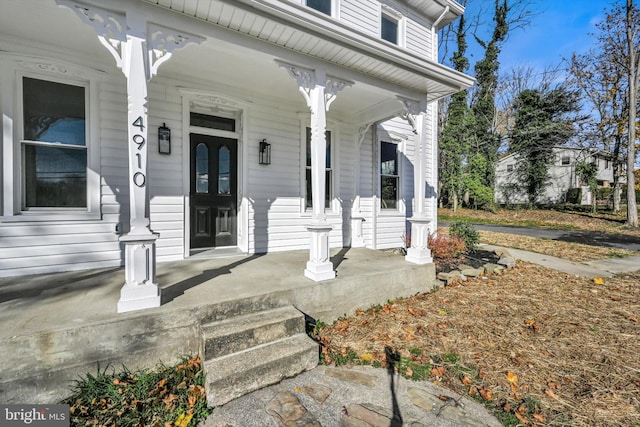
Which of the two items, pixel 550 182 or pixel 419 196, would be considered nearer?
pixel 419 196

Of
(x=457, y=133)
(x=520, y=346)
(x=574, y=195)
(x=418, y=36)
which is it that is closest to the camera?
(x=520, y=346)

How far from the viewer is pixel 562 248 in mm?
7680

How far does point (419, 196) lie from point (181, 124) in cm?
391

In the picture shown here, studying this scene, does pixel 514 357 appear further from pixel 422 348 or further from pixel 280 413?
pixel 280 413

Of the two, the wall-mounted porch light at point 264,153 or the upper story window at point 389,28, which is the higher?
the upper story window at point 389,28

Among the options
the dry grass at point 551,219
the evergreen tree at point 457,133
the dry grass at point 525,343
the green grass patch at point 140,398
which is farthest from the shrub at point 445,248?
the evergreen tree at point 457,133

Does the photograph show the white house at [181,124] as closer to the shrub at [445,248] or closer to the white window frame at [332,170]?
the white window frame at [332,170]

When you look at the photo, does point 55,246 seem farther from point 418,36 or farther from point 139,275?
point 418,36

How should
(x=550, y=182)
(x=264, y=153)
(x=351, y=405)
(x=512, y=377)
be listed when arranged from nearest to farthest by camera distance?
(x=351, y=405), (x=512, y=377), (x=264, y=153), (x=550, y=182)

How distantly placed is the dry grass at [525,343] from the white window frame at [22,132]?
349cm

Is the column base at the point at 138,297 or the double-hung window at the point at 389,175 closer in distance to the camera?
the column base at the point at 138,297

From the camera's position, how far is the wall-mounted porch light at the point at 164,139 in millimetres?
4023

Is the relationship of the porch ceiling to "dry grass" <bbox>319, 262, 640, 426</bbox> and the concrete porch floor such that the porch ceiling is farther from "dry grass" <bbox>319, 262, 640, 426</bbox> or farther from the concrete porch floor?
"dry grass" <bbox>319, 262, 640, 426</bbox>

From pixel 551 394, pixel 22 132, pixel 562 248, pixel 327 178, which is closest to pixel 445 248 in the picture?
pixel 327 178
